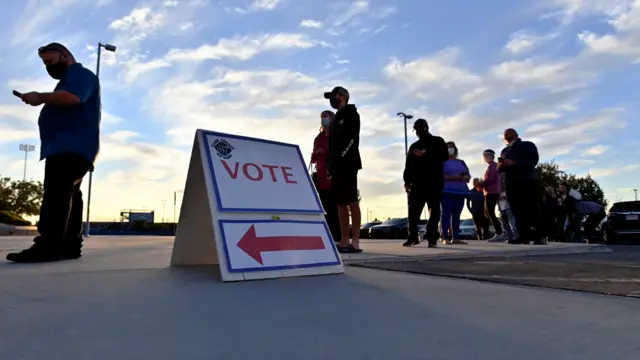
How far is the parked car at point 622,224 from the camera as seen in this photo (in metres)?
14.0

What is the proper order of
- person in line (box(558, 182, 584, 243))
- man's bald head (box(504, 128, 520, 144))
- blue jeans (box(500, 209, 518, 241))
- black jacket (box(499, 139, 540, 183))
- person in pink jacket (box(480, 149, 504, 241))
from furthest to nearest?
person in line (box(558, 182, 584, 243)) < person in pink jacket (box(480, 149, 504, 241)) < blue jeans (box(500, 209, 518, 241)) < man's bald head (box(504, 128, 520, 144)) < black jacket (box(499, 139, 540, 183))

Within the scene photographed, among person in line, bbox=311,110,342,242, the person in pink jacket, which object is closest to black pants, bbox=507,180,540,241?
the person in pink jacket

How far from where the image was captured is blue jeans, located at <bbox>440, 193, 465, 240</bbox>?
26.8ft

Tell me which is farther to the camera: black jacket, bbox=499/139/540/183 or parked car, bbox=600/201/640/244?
parked car, bbox=600/201/640/244

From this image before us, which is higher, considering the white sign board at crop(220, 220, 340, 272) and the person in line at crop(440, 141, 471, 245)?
the person in line at crop(440, 141, 471, 245)

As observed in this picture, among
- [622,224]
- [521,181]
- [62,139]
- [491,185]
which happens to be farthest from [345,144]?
[622,224]

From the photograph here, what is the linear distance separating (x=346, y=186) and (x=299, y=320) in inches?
117

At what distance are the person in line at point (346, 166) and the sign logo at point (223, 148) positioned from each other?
1544 mm

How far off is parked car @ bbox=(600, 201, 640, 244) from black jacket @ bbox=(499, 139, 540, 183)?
8.13 m

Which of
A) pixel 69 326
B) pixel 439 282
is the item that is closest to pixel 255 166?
pixel 439 282

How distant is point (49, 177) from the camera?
3.96 meters

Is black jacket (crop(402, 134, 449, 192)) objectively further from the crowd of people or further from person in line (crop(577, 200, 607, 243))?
person in line (crop(577, 200, 607, 243))

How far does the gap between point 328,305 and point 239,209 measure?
1171mm

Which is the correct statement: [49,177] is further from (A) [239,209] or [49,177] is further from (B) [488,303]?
(B) [488,303]
